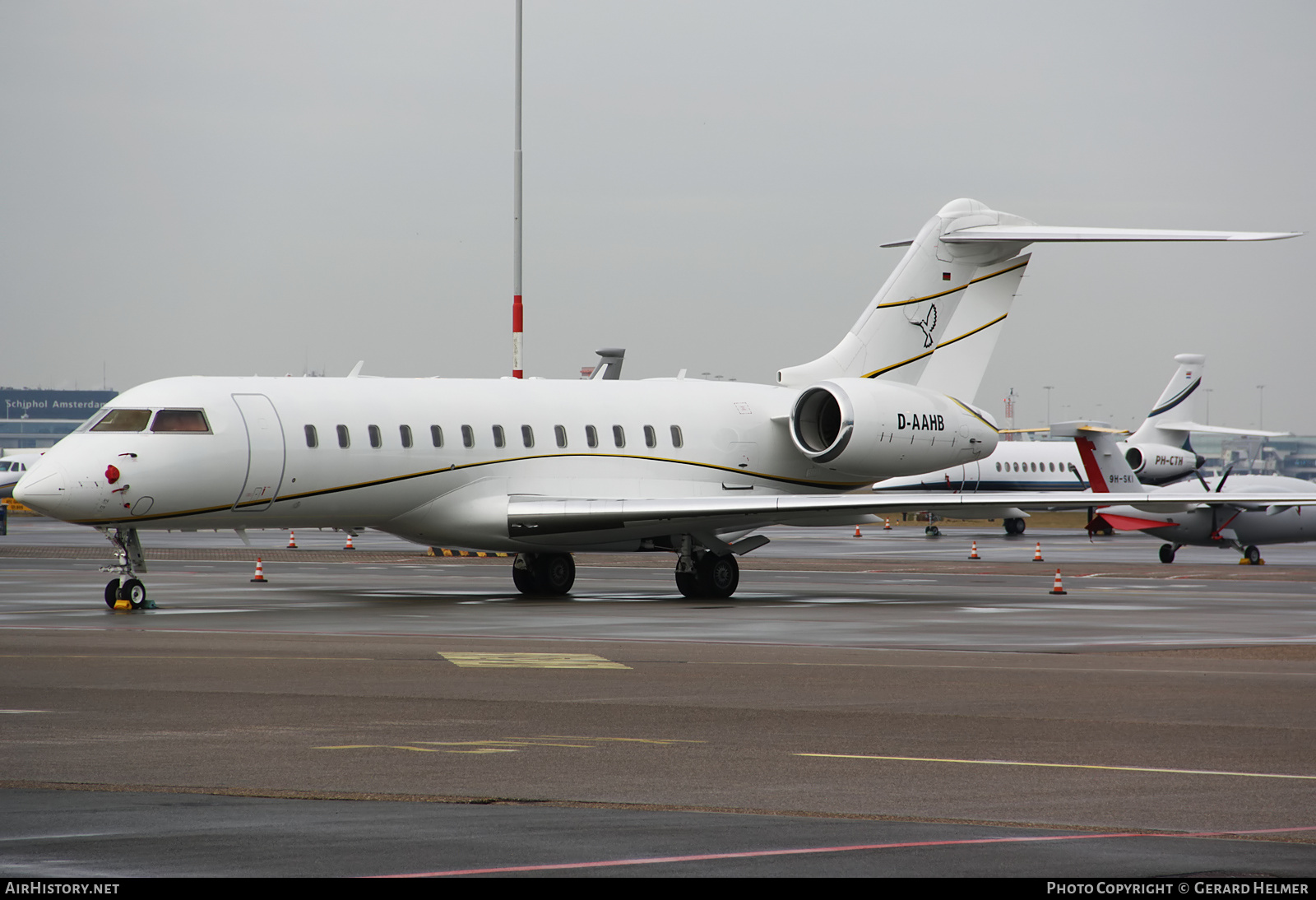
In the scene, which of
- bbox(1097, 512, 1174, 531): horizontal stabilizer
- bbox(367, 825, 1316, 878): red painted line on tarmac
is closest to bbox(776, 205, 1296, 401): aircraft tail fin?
bbox(1097, 512, 1174, 531): horizontal stabilizer

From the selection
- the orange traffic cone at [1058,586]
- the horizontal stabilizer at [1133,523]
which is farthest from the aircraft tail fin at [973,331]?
the horizontal stabilizer at [1133,523]

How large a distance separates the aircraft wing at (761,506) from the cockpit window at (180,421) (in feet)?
15.7

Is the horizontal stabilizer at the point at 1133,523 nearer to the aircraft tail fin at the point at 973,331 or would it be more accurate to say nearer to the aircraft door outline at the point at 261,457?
the aircraft tail fin at the point at 973,331

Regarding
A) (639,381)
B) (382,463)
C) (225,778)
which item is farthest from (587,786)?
(639,381)

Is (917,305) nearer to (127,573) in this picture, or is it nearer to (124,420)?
(124,420)

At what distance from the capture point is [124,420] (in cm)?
2298

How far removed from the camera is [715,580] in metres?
26.8

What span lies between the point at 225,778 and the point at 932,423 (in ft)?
68.2

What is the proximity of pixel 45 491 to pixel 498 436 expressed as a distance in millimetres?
7030

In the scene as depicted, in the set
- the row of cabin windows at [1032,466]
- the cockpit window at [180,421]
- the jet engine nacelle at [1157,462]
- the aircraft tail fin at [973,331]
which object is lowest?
the row of cabin windows at [1032,466]

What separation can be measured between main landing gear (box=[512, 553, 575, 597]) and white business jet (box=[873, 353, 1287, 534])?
32.4m

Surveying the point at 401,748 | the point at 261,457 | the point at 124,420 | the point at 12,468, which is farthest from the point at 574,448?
the point at 12,468

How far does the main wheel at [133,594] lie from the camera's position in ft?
73.9
